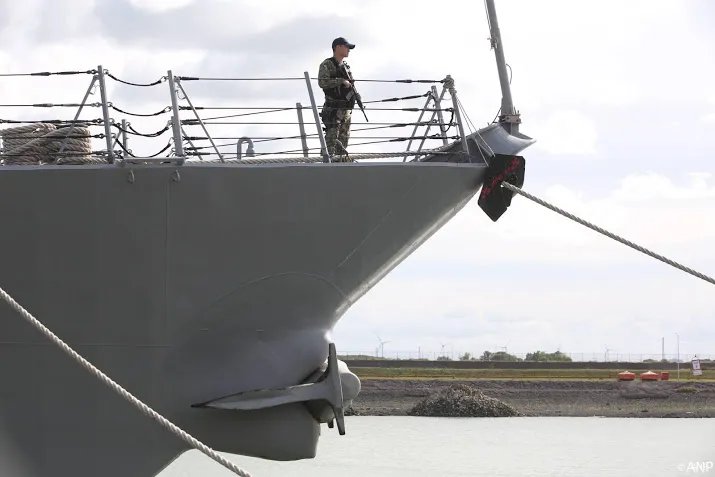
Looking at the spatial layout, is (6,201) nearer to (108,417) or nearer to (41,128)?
(41,128)

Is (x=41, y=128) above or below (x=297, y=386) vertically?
above

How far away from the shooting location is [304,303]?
9672mm

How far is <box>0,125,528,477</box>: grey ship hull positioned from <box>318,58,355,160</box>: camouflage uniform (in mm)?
926

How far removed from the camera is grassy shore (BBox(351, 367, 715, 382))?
5216 centimetres

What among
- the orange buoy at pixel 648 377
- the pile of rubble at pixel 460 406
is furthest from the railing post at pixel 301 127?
the orange buoy at pixel 648 377

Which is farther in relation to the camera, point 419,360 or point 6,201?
point 419,360

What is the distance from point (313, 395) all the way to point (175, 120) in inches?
107

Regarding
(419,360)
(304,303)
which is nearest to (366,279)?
(304,303)

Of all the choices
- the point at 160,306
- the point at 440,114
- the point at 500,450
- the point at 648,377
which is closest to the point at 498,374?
the point at 648,377

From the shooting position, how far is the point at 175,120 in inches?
376

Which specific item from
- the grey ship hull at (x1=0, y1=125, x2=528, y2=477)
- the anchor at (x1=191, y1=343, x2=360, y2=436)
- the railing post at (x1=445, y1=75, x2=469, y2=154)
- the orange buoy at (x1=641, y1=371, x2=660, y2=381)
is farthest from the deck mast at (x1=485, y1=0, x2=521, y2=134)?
the orange buoy at (x1=641, y1=371, x2=660, y2=381)

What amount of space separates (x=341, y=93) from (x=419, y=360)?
49.9m

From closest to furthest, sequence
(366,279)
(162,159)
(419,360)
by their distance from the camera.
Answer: (162,159)
(366,279)
(419,360)

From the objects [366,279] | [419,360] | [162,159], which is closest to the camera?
[162,159]
